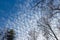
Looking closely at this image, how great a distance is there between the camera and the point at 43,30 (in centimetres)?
2186

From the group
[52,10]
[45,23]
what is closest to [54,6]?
[52,10]

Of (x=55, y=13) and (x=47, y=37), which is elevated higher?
(x=55, y=13)

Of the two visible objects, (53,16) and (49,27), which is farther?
(49,27)

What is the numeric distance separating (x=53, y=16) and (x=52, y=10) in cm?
159

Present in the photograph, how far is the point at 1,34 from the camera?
2230 centimetres

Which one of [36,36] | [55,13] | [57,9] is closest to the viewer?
[57,9]

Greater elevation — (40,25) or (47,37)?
(40,25)

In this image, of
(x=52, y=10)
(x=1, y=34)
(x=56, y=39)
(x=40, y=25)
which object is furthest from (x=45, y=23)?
(x=1, y=34)

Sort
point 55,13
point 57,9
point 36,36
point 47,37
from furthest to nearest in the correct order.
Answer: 1. point 36,36
2. point 47,37
3. point 55,13
4. point 57,9

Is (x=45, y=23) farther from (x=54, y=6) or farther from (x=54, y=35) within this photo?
(x=54, y=6)

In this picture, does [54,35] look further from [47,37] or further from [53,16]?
[53,16]

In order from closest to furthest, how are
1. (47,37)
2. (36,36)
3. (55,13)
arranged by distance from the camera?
(55,13)
(47,37)
(36,36)

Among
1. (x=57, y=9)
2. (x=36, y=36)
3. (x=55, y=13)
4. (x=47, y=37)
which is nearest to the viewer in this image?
(x=57, y=9)

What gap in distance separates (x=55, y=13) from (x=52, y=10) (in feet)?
2.33
